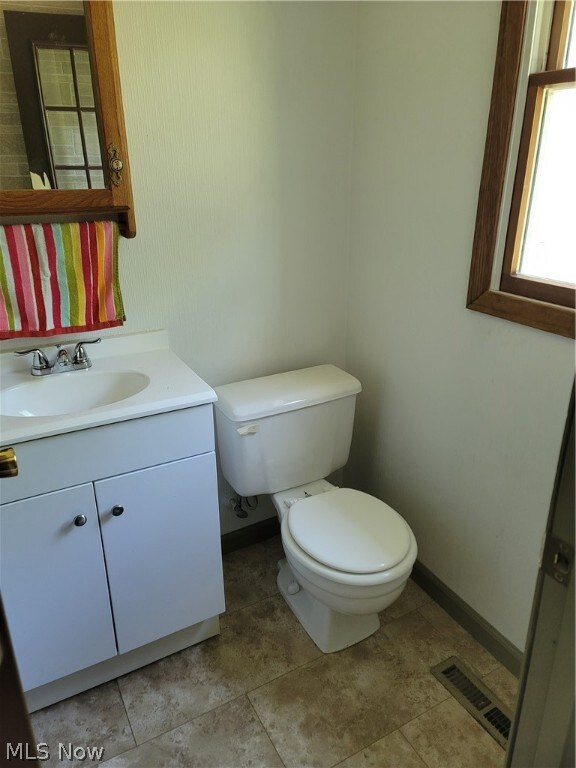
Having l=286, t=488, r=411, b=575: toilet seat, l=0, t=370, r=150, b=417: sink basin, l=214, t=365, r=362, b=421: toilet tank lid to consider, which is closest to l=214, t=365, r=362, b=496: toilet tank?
l=214, t=365, r=362, b=421: toilet tank lid

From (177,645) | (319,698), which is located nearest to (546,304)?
(319,698)

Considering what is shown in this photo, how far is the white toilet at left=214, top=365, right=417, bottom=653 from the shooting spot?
59.5 inches

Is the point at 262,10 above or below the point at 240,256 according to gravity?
above

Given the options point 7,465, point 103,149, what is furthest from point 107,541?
point 103,149

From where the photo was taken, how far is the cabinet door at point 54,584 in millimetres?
1321

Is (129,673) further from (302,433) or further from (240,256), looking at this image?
(240,256)

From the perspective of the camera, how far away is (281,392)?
1781 millimetres

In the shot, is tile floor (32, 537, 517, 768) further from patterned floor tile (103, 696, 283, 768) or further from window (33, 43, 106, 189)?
window (33, 43, 106, 189)

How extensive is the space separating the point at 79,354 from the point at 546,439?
1286 mm

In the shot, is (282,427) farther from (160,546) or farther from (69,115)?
(69,115)

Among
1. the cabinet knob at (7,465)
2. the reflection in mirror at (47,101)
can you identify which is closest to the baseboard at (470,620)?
the cabinet knob at (7,465)

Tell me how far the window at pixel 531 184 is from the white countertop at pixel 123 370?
822 millimetres

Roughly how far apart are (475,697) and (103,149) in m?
1.79

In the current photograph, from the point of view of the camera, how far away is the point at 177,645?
172cm
